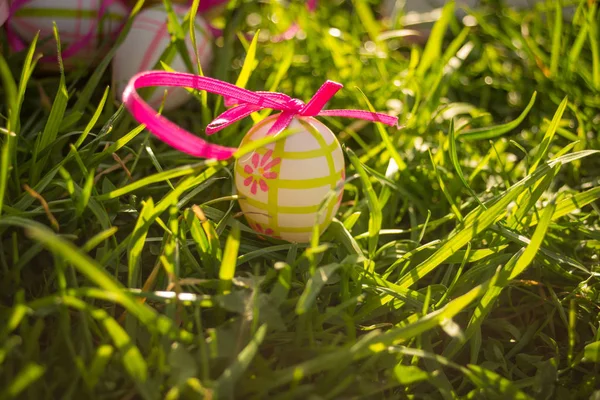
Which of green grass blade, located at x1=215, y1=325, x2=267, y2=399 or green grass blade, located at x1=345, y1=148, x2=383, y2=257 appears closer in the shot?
green grass blade, located at x1=215, y1=325, x2=267, y2=399

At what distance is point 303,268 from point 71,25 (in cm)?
63

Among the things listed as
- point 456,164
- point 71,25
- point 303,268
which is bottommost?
point 303,268

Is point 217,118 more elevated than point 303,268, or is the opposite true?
point 217,118

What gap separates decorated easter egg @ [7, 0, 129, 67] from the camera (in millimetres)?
1045

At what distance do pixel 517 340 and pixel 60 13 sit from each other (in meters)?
0.91

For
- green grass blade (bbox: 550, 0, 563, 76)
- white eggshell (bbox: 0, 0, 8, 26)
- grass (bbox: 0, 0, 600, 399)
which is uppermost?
white eggshell (bbox: 0, 0, 8, 26)

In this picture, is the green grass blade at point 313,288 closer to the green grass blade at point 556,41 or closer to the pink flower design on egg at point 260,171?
the pink flower design on egg at point 260,171

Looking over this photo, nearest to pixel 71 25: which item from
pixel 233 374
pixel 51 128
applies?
pixel 51 128

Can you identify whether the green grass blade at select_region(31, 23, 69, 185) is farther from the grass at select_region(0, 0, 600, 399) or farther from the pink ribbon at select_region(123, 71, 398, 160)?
the pink ribbon at select_region(123, 71, 398, 160)

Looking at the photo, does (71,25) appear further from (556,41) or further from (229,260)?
(556,41)

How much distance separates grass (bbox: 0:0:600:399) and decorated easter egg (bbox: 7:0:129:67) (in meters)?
0.04

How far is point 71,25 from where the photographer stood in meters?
1.06

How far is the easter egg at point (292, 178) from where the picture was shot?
75 cm

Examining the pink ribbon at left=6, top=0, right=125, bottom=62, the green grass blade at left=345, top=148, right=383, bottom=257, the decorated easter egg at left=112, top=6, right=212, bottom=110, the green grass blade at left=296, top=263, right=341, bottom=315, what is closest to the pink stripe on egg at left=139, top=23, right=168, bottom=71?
the decorated easter egg at left=112, top=6, right=212, bottom=110
